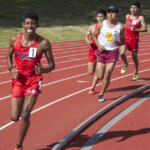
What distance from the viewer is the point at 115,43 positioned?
808 centimetres

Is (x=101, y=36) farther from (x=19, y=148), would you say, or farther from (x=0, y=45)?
(x=0, y=45)

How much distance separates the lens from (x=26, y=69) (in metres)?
5.39

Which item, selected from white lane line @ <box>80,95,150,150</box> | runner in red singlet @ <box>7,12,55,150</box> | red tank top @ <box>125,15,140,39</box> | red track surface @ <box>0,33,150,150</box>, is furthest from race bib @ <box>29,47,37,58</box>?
red tank top @ <box>125,15,140,39</box>

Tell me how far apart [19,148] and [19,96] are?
2.29ft

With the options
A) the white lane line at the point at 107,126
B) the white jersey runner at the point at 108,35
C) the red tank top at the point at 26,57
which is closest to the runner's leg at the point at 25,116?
the red tank top at the point at 26,57

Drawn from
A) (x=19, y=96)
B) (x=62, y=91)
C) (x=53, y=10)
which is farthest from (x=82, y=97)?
(x=53, y=10)

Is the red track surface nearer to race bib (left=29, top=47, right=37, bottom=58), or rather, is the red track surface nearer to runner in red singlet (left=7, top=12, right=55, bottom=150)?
runner in red singlet (left=7, top=12, right=55, bottom=150)

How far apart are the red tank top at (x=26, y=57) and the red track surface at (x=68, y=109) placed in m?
1.17

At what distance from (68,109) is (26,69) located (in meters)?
2.67

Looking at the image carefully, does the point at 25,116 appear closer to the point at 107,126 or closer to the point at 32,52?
the point at 32,52

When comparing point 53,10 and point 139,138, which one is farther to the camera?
point 53,10

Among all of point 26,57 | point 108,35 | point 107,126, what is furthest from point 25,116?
point 108,35

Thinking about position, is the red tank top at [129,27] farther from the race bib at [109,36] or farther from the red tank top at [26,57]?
the red tank top at [26,57]

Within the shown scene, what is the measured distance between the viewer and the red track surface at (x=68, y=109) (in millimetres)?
6070
